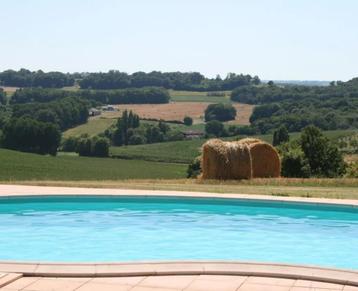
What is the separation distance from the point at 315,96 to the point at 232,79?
244 ft

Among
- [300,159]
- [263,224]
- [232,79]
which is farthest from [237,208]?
[232,79]

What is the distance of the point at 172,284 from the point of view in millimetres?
6832

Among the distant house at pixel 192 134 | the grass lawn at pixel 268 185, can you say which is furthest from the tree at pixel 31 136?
the grass lawn at pixel 268 185

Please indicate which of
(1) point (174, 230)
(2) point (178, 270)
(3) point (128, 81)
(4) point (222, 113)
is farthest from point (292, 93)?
(2) point (178, 270)

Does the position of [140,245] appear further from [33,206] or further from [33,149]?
[33,149]

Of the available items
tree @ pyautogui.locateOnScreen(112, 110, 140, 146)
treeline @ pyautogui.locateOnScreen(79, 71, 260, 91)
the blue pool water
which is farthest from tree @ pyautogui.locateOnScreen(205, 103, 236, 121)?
the blue pool water

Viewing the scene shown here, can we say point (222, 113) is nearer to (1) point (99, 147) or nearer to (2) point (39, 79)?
(1) point (99, 147)

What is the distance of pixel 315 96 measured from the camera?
389 feet

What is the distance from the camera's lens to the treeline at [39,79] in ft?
625

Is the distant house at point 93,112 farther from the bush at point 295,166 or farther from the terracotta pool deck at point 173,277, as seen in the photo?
the terracotta pool deck at point 173,277

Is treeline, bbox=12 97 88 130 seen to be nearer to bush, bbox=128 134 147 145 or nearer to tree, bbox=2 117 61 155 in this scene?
bush, bbox=128 134 147 145

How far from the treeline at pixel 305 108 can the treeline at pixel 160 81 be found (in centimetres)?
3920

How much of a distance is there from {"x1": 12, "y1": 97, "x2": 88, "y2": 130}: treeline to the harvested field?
8.31 m

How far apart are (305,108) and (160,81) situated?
3620 inches
